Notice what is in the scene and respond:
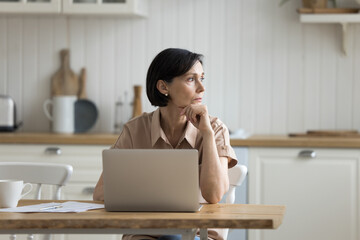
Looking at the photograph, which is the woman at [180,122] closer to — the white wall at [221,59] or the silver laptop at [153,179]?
the silver laptop at [153,179]

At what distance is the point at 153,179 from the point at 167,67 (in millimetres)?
625

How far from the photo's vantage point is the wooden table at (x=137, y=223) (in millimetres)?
1639

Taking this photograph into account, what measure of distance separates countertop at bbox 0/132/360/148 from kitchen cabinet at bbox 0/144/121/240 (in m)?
0.03

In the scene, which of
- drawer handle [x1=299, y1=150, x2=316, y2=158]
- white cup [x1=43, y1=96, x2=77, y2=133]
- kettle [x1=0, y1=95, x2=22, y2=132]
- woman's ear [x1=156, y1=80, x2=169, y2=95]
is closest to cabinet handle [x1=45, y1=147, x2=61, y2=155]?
→ white cup [x1=43, y1=96, x2=77, y2=133]

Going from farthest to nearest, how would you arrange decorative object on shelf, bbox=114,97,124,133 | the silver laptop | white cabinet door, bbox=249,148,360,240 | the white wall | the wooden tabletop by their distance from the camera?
decorative object on shelf, bbox=114,97,124,133 < the white wall < white cabinet door, bbox=249,148,360,240 < the silver laptop < the wooden tabletop

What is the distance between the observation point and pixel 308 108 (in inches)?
158

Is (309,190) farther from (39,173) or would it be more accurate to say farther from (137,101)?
(39,173)

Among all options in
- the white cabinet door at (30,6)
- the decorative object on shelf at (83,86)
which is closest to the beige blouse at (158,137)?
the white cabinet door at (30,6)

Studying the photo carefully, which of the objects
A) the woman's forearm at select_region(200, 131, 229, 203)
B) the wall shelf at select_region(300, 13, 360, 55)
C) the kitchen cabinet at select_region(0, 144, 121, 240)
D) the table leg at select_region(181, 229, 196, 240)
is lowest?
the kitchen cabinet at select_region(0, 144, 121, 240)

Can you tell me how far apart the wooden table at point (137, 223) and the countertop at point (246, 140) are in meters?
1.76

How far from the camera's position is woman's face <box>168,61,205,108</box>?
2266mm

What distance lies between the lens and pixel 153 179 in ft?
5.81

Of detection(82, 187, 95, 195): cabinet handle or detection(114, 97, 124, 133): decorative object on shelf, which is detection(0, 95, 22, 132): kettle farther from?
detection(82, 187, 95, 195): cabinet handle

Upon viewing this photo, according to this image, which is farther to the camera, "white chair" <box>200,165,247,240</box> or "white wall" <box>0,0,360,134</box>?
"white wall" <box>0,0,360,134</box>
